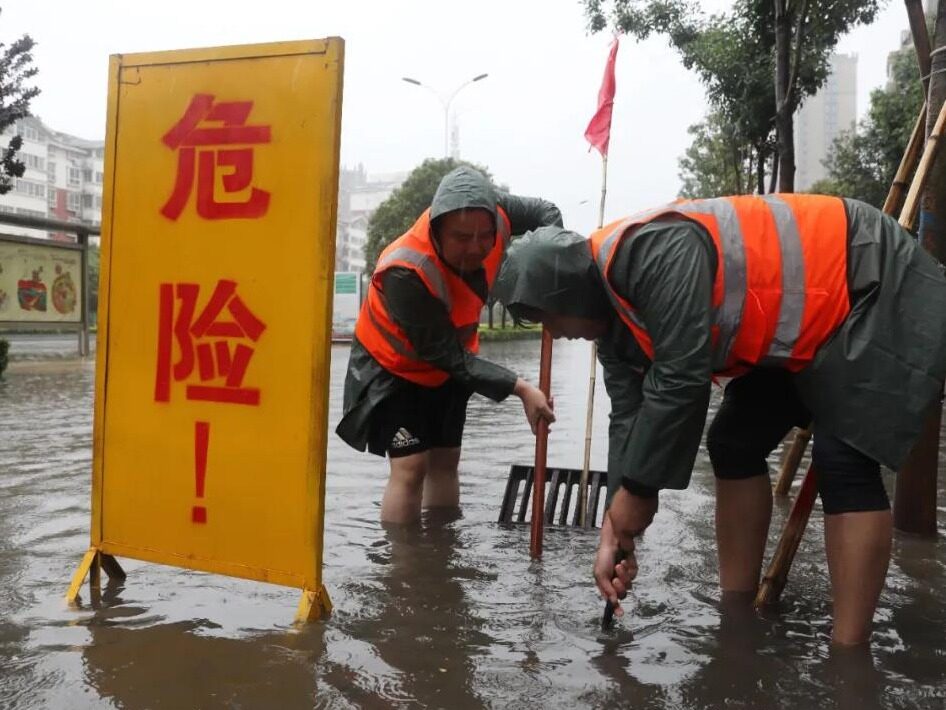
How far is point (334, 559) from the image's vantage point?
11.5 feet

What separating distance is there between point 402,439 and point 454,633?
1277 mm

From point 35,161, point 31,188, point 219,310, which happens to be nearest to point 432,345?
point 219,310

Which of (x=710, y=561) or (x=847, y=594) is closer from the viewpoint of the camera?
(x=847, y=594)

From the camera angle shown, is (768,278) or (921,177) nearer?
(768,278)

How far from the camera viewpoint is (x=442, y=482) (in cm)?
435

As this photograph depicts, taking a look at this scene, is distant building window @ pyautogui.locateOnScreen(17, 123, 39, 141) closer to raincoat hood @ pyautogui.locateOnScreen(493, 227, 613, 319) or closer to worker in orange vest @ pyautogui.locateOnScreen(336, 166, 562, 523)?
worker in orange vest @ pyautogui.locateOnScreen(336, 166, 562, 523)

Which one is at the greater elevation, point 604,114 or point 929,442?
point 604,114

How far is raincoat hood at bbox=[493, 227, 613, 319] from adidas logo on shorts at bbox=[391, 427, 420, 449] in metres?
1.53

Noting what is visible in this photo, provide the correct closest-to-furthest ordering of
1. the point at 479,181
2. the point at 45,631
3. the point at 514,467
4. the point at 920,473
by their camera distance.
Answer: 1. the point at 45,631
2. the point at 479,181
3. the point at 920,473
4. the point at 514,467

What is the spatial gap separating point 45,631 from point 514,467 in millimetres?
2299

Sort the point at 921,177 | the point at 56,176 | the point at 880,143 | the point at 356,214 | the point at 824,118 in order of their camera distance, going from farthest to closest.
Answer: the point at 356,214 → the point at 824,118 → the point at 56,176 → the point at 880,143 → the point at 921,177

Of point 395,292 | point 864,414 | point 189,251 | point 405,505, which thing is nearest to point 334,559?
point 405,505

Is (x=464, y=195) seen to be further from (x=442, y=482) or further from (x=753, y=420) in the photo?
(x=442, y=482)

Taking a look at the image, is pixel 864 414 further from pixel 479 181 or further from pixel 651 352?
pixel 479 181
